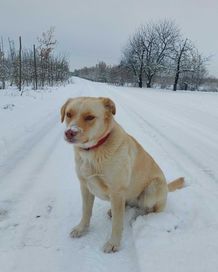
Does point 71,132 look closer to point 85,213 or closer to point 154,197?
point 85,213

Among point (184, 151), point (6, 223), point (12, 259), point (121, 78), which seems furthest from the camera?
point (121, 78)

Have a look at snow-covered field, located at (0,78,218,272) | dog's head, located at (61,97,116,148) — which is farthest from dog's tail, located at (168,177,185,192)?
dog's head, located at (61,97,116,148)

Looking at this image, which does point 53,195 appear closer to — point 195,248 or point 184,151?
point 195,248

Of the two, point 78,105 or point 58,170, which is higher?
Answer: point 78,105

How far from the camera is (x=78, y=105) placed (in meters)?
2.40

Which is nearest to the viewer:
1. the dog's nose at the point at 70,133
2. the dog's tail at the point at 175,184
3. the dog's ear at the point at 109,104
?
the dog's nose at the point at 70,133

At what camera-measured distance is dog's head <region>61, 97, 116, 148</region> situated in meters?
2.30

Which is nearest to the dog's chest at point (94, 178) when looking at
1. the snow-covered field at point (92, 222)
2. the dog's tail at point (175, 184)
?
the snow-covered field at point (92, 222)

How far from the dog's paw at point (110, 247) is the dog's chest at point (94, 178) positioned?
1.36 ft

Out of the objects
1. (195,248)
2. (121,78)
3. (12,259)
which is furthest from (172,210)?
(121,78)

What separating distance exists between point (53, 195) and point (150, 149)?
2.70 m

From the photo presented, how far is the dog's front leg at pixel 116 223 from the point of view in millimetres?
2525

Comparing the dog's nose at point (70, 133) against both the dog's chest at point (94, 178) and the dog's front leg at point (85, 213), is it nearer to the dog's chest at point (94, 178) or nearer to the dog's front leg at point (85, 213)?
the dog's chest at point (94, 178)

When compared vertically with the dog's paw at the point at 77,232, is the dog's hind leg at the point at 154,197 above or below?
above
